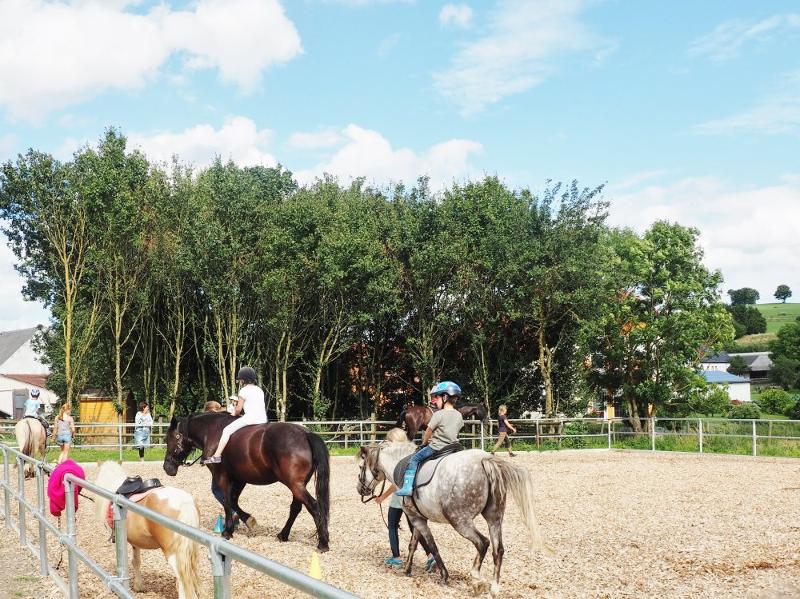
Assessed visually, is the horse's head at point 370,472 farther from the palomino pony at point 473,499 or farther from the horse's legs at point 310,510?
the palomino pony at point 473,499

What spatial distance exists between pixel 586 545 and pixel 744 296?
188 m

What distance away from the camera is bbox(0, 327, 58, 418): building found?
66438mm

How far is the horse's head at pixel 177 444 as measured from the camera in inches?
461

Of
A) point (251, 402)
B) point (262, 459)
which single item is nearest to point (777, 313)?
point (251, 402)

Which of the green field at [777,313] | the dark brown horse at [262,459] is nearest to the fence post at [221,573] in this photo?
the dark brown horse at [262,459]

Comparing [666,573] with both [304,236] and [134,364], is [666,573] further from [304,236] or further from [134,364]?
[134,364]

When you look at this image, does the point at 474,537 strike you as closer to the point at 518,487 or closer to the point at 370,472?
the point at 518,487

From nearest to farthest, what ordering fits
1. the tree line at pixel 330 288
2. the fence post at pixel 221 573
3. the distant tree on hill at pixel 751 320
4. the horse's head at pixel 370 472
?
the fence post at pixel 221 573
the horse's head at pixel 370 472
the tree line at pixel 330 288
the distant tree on hill at pixel 751 320

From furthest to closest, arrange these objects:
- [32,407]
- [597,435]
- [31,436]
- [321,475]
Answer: [597,435] → [32,407] → [31,436] → [321,475]

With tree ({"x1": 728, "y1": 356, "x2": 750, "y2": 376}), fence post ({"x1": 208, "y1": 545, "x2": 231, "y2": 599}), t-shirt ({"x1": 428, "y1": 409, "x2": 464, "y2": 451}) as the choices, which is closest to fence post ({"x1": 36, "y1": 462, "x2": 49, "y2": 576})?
t-shirt ({"x1": 428, "y1": 409, "x2": 464, "y2": 451})

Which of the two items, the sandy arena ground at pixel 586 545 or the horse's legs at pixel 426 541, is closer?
the sandy arena ground at pixel 586 545

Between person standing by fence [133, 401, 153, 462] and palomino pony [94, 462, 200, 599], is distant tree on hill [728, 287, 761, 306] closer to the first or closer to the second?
person standing by fence [133, 401, 153, 462]

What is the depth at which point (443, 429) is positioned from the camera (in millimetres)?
8719

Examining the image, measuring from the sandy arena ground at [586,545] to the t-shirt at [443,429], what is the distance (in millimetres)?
1395
